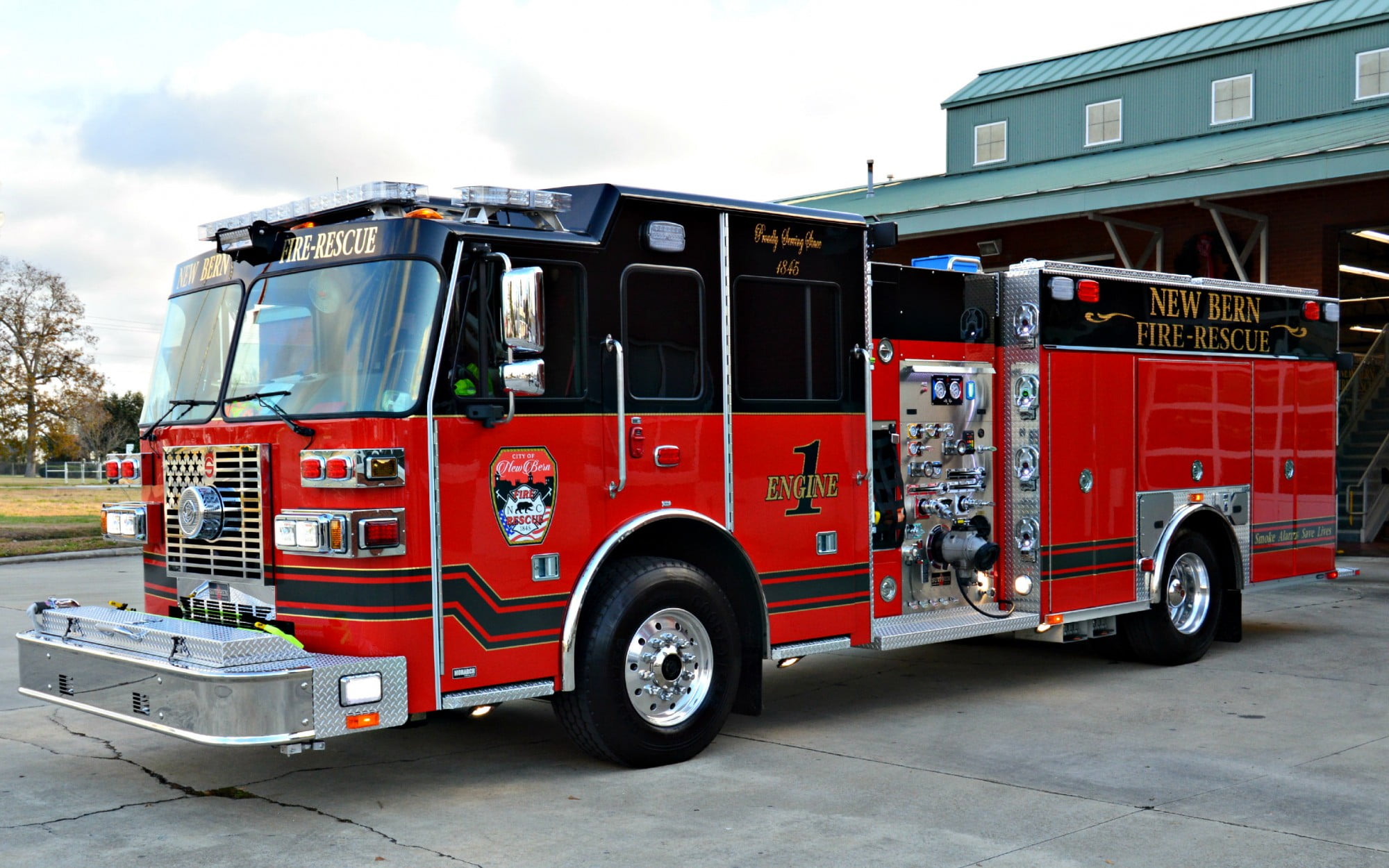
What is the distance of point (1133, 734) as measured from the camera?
7402 mm

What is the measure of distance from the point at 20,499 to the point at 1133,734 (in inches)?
1397

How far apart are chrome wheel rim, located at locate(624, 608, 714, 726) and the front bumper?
1.26 meters

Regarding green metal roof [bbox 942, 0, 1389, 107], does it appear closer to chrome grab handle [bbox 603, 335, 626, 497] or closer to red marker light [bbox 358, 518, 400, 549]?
chrome grab handle [bbox 603, 335, 626, 497]

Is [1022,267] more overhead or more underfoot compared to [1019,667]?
more overhead

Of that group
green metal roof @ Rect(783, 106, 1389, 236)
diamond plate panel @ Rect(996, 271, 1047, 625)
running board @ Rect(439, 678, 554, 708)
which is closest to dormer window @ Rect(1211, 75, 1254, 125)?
green metal roof @ Rect(783, 106, 1389, 236)

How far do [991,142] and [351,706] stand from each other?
93.0 feet

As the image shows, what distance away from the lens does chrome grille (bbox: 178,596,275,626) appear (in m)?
6.19

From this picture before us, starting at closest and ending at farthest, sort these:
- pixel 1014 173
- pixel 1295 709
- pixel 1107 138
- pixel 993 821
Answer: pixel 993 821, pixel 1295 709, pixel 1014 173, pixel 1107 138

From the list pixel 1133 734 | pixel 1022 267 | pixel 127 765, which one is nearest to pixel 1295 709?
pixel 1133 734

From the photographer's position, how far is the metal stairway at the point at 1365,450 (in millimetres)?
20031

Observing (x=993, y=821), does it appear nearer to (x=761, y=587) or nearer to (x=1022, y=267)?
(x=761, y=587)

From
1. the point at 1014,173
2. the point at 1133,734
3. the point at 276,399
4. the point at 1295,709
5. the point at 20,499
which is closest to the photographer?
the point at 276,399

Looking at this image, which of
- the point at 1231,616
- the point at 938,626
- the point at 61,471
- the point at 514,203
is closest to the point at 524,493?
the point at 514,203

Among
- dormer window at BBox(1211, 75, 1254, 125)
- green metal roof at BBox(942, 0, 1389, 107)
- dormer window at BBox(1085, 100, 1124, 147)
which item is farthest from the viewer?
dormer window at BBox(1085, 100, 1124, 147)
